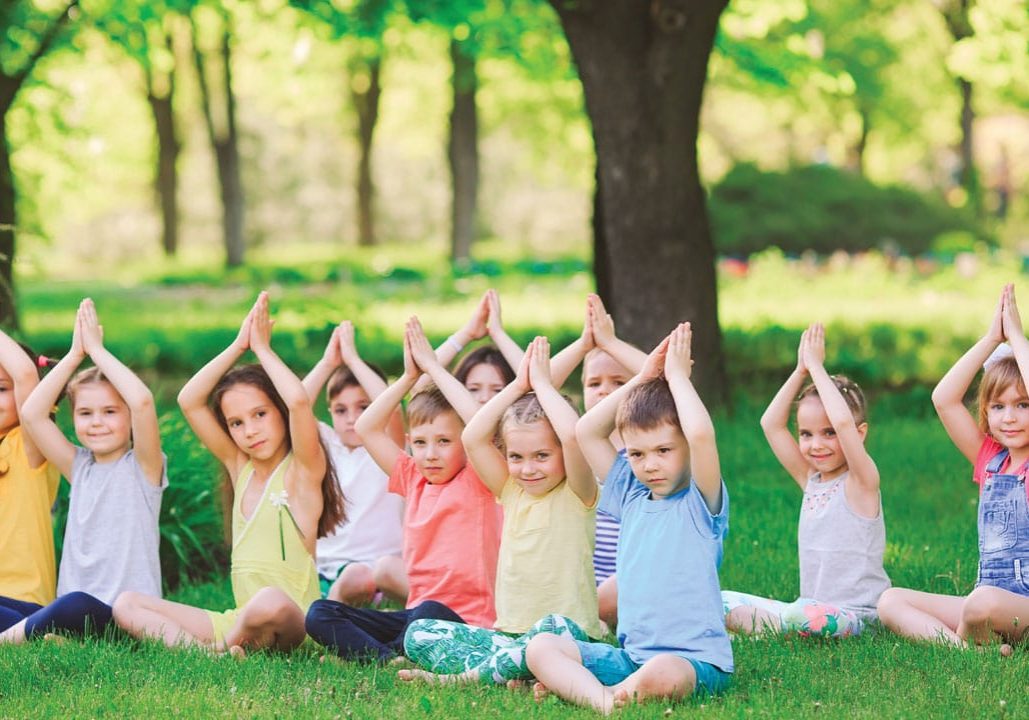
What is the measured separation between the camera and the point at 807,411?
577 cm

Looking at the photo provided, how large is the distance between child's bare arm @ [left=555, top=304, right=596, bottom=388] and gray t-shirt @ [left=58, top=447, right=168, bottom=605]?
5.98 feet

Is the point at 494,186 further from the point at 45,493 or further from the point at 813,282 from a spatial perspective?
the point at 45,493

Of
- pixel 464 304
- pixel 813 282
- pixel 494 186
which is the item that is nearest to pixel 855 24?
pixel 813 282

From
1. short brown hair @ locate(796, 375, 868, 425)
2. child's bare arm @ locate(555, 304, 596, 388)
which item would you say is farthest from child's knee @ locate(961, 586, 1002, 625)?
child's bare arm @ locate(555, 304, 596, 388)

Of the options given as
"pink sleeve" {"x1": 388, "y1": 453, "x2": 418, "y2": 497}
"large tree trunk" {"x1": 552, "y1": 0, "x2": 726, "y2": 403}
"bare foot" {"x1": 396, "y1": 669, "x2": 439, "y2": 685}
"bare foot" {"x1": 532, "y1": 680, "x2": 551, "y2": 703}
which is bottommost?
"bare foot" {"x1": 396, "y1": 669, "x2": 439, "y2": 685}

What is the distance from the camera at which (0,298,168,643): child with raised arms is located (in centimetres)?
592

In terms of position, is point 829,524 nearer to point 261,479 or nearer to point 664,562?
point 664,562

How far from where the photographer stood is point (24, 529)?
6.09 m

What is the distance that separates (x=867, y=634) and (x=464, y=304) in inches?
484

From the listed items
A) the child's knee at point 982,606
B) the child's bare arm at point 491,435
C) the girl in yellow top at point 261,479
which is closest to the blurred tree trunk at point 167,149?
the girl in yellow top at point 261,479

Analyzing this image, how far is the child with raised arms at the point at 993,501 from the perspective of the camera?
529cm

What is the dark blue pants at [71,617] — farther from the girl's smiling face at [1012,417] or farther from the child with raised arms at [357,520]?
the girl's smiling face at [1012,417]

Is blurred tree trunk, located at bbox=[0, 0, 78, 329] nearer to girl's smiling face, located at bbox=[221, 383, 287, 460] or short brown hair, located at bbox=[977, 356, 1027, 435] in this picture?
girl's smiling face, located at bbox=[221, 383, 287, 460]

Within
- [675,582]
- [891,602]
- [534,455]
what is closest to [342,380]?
[534,455]
